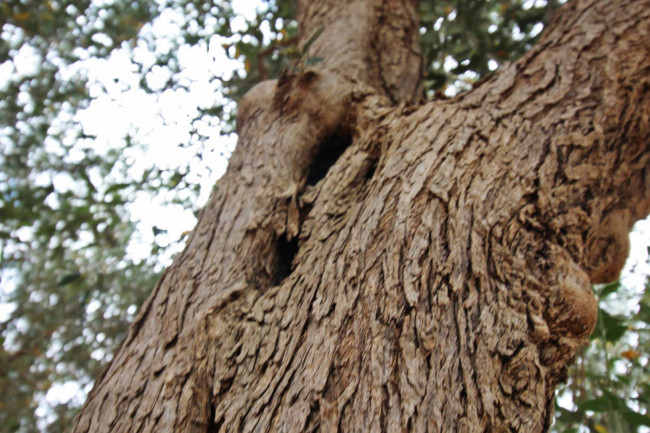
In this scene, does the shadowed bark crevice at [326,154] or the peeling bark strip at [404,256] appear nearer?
the peeling bark strip at [404,256]

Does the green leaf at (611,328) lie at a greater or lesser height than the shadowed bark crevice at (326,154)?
lesser

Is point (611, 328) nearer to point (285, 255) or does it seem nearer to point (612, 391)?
point (612, 391)

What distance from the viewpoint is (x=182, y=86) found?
4.26m

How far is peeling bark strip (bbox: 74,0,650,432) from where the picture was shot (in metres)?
1.01

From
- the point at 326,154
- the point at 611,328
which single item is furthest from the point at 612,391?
the point at 326,154

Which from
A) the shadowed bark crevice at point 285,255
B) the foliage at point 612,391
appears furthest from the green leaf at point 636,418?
the shadowed bark crevice at point 285,255

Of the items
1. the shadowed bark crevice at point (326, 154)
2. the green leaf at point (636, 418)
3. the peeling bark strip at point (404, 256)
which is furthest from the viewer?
the shadowed bark crevice at point (326, 154)

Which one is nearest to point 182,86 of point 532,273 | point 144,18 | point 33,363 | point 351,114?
point 144,18

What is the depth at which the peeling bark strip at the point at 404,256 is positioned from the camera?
3.31ft

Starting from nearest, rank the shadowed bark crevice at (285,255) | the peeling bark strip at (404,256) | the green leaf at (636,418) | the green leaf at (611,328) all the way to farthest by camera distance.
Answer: the peeling bark strip at (404,256)
the shadowed bark crevice at (285,255)
the green leaf at (636,418)
the green leaf at (611,328)

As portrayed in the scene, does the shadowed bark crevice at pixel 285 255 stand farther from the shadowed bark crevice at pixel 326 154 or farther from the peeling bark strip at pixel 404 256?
the shadowed bark crevice at pixel 326 154

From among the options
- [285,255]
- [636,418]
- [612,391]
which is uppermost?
[285,255]

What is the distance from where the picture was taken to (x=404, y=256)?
3.90 feet

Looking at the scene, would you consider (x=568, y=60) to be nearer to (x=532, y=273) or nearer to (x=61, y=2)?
(x=532, y=273)
